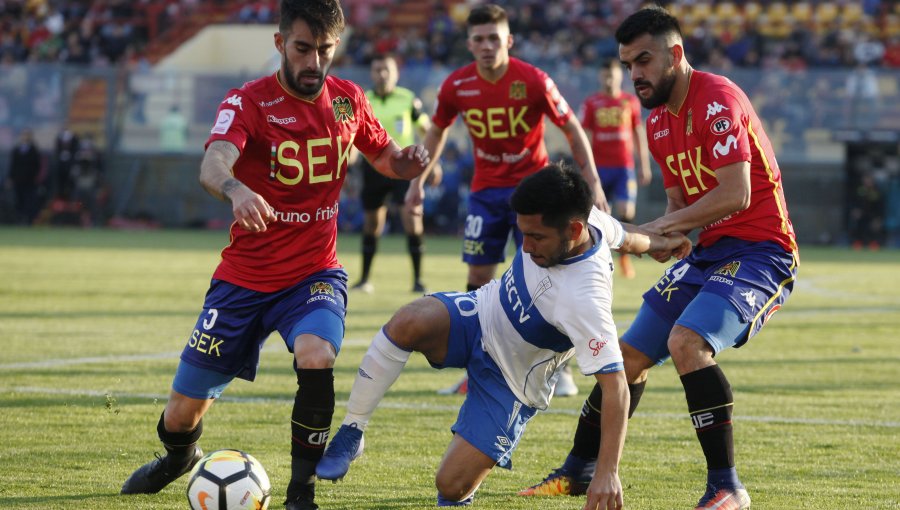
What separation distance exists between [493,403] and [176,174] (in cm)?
2390

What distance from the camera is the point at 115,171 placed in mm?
28688

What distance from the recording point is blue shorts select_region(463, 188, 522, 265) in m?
8.80

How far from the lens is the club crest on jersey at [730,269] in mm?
5477

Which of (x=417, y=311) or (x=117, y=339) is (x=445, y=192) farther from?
(x=417, y=311)

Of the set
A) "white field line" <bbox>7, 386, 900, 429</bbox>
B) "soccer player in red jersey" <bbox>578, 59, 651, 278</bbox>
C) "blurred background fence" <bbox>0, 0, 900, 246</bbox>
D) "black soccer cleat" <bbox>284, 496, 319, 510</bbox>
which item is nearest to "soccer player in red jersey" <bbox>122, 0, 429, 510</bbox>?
"black soccer cleat" <bbox>284, 496, 319, 510</bbox>

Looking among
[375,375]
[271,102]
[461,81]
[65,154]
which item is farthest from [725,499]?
[65,154]

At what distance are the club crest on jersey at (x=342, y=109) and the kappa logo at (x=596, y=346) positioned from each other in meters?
1.63

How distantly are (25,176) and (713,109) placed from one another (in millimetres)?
25040

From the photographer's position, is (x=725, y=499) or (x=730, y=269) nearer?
(x=725, y=499)

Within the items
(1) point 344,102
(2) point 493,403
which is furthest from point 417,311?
(1) point 344,102

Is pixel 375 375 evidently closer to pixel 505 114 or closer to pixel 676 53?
pixel 676 53

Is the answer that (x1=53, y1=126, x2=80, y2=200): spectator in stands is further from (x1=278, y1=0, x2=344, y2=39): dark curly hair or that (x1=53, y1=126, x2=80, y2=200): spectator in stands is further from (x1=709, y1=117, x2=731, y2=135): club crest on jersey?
(x1=709, y1=117, x2=731, y2=135): club crest on jersey

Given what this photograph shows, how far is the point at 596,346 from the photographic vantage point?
192 inches

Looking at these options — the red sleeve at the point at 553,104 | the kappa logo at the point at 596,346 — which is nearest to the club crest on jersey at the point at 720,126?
the kappa logo at the point at 596,346
